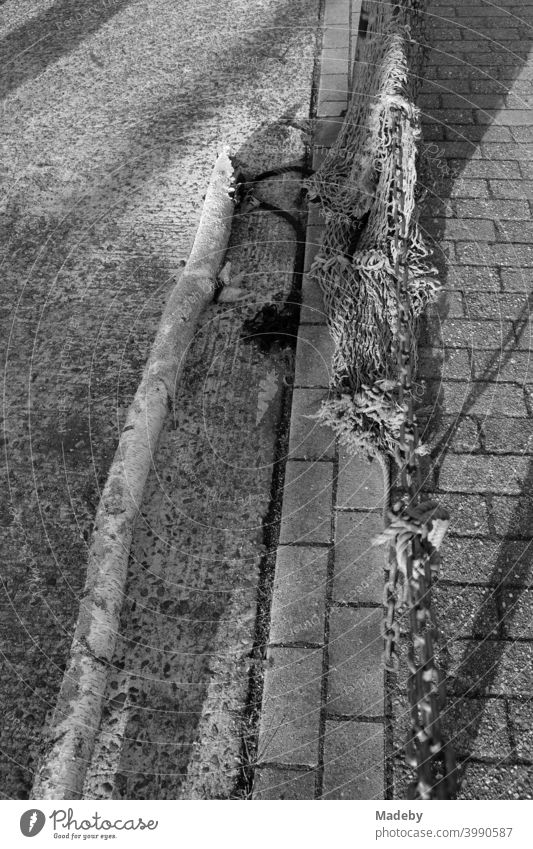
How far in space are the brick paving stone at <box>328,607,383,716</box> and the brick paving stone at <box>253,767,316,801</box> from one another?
221mm

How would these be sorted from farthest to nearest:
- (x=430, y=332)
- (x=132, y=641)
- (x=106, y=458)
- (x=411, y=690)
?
(x=430, y=332) → (x=106, y=458) → (x=132, y=641) → (x=411, y=690)

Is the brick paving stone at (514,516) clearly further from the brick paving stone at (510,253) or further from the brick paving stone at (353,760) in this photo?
the brick paving stone at (510,253)

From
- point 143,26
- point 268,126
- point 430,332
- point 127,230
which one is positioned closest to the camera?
point 430,332

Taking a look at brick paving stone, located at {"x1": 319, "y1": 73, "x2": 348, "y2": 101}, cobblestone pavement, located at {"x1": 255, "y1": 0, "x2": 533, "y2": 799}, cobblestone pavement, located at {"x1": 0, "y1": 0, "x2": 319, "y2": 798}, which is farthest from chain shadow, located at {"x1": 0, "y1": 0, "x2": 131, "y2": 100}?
cobblestone pavement, located at {"x1": 255, "y1": 0, "x2": 533, "y2": 799}

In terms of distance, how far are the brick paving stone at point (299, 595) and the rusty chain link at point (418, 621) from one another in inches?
9.8

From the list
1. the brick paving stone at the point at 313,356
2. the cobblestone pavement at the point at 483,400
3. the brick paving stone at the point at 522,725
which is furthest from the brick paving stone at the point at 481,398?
the brick paving stone at the point at 522,725

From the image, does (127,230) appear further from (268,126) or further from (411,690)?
(411,690)

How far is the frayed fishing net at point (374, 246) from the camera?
2.73 m

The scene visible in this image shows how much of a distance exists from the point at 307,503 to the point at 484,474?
2.37 ft

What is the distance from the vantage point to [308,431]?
9.13ft

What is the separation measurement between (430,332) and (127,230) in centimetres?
185

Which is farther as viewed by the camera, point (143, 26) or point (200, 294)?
point (143, 26)
